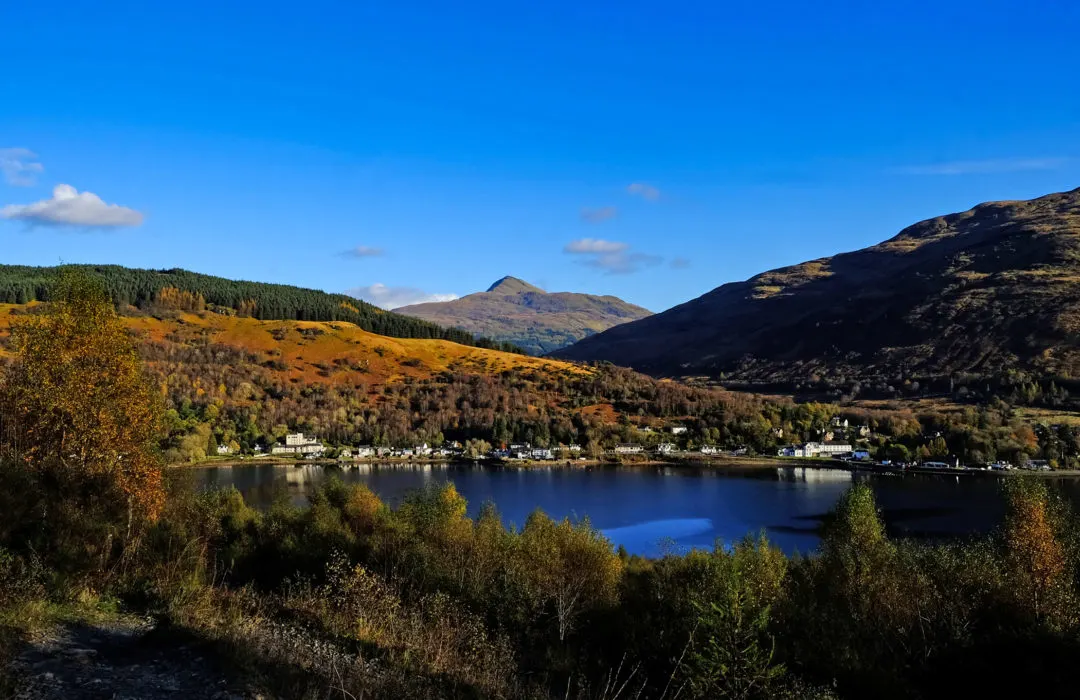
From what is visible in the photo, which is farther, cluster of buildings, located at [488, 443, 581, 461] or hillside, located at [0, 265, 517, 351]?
hillside, located at [0, 265, 517, 351]

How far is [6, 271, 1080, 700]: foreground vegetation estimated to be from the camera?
29.9 feet

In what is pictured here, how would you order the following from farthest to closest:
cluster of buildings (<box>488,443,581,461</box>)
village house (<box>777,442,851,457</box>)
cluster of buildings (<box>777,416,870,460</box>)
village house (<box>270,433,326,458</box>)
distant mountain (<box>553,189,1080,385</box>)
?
distant mountain (<box>553,189,1080,385</box>)
village house (<box>777,442,851,457</box>)
cluster of buildings (<box>488,443,581,461</box>)
cluster of buildings (<box>777,416,870,460</box>)
village house (<box>270,433,326,458</box>)

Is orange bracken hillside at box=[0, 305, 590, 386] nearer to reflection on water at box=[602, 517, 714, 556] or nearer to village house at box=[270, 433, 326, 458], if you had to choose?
village house at box=[270, 433, 326, 458]

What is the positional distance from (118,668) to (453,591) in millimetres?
9529

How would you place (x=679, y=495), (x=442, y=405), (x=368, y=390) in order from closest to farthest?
(x=679, y=495) → (x=442, y=405) → (x=368, y=390)

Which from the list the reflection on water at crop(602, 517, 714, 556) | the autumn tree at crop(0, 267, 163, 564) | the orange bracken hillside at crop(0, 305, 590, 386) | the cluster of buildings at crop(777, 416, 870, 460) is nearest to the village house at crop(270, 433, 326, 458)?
the orange bracken hillside at crop(0, 305, 590, 386)

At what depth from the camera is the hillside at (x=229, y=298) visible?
111500 mm

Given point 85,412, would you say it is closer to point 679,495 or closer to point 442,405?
point 679,495

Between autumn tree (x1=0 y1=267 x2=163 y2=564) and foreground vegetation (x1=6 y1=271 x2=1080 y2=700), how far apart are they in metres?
0.04

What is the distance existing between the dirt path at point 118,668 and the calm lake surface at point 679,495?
27421mm

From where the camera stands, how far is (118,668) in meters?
7.41

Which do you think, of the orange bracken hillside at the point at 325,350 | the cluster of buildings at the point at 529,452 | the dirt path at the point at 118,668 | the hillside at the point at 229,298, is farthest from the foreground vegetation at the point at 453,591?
the hillside at the point at 229,298

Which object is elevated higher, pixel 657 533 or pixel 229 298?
pixel 229 298

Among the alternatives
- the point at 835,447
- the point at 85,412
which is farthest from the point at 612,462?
the point at 85,412
